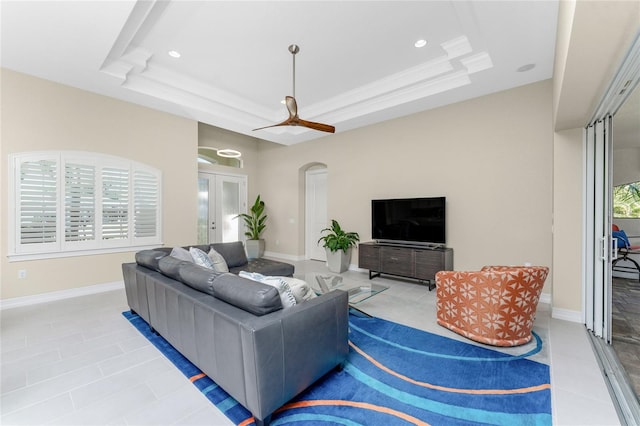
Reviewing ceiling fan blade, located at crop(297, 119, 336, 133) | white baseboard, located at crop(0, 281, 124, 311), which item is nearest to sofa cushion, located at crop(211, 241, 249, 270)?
A: white baseboard, located at crop(0, 281, 124, 311)

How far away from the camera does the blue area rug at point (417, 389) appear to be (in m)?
1.68

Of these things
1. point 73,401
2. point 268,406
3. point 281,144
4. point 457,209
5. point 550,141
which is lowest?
point 73,401

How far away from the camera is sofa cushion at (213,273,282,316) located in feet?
5.49

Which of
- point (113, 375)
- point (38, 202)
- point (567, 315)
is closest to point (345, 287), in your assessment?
point (113, 375)

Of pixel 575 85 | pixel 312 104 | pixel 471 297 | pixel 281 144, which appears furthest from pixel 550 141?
pixel 281 144

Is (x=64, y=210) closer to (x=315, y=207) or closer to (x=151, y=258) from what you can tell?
(x=151, y=258)

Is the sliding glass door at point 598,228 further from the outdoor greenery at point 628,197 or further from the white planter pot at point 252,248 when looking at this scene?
the white planter pot at point 252,248

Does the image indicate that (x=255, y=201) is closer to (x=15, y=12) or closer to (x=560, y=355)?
(x=15, y=12)

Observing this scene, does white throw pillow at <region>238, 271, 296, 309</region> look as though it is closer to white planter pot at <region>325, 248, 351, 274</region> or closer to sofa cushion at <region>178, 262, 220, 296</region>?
sofa cushion at <region>178, 262, 220, 296</region>

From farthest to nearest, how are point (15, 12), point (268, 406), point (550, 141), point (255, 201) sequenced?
1. point (255, 201)
2. point (550, 141)
3. point (15, 12)
4. point (268, 406)

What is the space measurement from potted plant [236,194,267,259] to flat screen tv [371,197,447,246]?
335cm

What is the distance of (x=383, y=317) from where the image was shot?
10.7 ft

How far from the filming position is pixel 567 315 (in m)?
3.12

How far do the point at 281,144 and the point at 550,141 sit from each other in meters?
5.39
